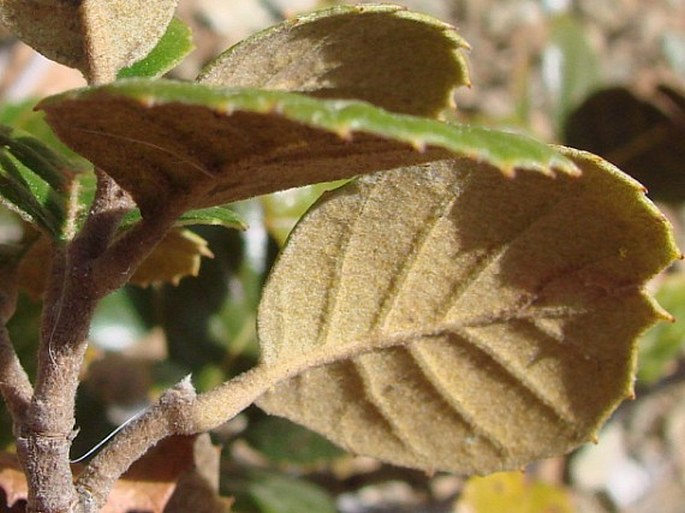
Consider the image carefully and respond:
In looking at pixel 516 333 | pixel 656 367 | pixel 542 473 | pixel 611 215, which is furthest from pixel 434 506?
pixel 611 215

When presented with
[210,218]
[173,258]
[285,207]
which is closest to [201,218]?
[210,218]

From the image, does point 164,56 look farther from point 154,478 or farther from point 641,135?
point 641,135

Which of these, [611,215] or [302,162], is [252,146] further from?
[611,215]

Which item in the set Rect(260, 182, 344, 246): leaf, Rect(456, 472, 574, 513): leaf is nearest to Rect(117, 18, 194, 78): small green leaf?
Rect(260, 182, 344, 246): leaf

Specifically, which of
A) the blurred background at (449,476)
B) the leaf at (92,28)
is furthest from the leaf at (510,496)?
the leaf at (92,28)

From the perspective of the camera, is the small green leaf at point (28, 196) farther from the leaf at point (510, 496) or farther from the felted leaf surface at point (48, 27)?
the leaf at point (510, 496)

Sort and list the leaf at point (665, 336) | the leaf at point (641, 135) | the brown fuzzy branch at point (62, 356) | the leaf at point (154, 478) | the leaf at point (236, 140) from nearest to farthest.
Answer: the leaf at point (236, 140) → the brown fuzzy branch at point (62, 356) → the leaf at point (154, 478) → the leaf at point (665, 336) → the leaf at point (641, 135)

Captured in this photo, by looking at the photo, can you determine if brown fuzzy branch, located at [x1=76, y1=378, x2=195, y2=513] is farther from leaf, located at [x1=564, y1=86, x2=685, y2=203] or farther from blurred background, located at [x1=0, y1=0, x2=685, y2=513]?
leaf, located at [x1=564, y1=86, x2=685, y2=203]
